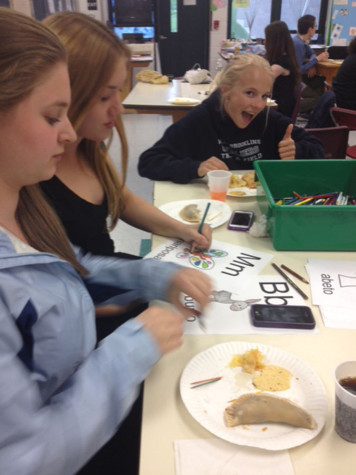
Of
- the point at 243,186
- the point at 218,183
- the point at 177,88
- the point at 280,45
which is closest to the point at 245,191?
the point at 243,186

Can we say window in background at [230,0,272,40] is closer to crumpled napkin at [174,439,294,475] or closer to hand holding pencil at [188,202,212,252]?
hand holding pencil at [188,202,212,252]

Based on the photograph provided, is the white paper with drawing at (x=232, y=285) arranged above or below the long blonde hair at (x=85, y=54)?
below

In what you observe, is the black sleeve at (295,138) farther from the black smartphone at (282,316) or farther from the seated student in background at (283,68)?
the seated student in background at (283,68)

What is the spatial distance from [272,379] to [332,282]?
1.27ft

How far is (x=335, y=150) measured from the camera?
2.20 m

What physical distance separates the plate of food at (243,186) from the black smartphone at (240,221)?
6.1 inches

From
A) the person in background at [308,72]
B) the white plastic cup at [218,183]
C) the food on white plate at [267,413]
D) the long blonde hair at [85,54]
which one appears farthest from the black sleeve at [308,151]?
the person in background at [308,72]

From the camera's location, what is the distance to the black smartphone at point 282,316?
0.86 metres

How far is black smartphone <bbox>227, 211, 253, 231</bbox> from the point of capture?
4.26 ft

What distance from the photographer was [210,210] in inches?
56.1

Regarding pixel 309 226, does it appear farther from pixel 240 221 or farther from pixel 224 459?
pixel 224 459

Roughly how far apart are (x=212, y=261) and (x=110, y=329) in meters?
0.34

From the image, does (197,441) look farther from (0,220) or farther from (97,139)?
(97,139)

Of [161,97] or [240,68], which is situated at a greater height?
[240,68]
